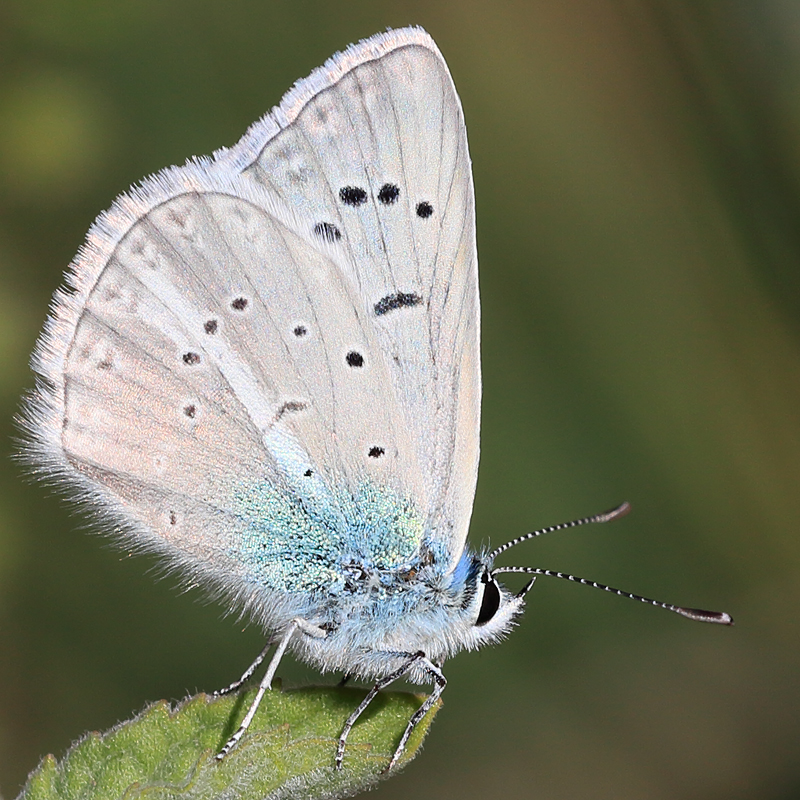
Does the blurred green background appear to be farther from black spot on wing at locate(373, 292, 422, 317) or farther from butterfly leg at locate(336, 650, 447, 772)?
black spot on wing at locate(373, 292, 422, 317)

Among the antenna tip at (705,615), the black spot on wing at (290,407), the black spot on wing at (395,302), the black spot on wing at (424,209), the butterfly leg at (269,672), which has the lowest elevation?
the antenna tip at (705,615)

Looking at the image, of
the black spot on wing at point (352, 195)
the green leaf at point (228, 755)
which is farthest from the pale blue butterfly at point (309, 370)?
the green leaf at point (228, 755)

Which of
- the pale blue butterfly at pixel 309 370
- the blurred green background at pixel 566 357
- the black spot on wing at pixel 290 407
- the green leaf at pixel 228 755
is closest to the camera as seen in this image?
the green leaf at pixel 228 755

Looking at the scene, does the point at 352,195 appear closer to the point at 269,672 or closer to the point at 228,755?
the point at 269,672

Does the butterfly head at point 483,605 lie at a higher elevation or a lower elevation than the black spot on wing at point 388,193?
lower

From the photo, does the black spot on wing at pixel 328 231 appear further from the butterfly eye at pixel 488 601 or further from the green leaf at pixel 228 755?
the green leaf at pixel 228 755

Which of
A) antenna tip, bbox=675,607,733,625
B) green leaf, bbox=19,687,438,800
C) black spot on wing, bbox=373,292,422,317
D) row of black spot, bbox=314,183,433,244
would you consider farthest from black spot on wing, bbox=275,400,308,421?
antenna tip, bbox=675,607,733,625

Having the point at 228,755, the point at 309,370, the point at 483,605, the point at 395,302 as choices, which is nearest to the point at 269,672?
the point at 228,755

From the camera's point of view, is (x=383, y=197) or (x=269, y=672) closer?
(x=269, y=672)
